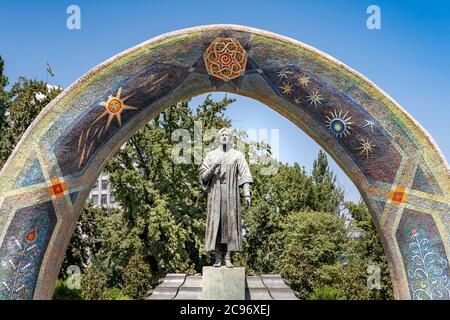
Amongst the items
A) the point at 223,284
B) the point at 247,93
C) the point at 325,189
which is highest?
the point at 325,189

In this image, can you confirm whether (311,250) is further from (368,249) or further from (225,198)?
(225,198)

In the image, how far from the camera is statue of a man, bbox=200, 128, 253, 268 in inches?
371

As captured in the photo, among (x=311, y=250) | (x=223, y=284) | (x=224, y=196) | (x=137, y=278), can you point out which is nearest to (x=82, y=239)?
(x=137, y=278)

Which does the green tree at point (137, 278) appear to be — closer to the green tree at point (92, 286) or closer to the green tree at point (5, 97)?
the green tree at point (92, 286)

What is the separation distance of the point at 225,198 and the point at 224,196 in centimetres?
4

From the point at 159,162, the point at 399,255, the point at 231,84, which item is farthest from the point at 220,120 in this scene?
the point at 399,255

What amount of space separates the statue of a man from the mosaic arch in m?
1.65

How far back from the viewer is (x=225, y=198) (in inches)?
378

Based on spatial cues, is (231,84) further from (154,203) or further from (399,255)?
(154,203)

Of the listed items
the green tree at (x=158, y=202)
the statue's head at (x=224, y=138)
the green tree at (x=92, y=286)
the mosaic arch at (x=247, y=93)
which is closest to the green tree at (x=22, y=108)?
the green tree at (x=158, y=202)

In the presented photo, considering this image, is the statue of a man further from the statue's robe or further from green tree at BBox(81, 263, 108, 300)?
green tree at BBox(81, 263, 108, 300)

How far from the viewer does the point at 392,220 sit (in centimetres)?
1014

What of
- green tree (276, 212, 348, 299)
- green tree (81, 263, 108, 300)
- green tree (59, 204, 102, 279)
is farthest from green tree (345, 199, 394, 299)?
green tree (59, 204, 102, 279)

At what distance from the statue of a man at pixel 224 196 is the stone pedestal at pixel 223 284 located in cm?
37
